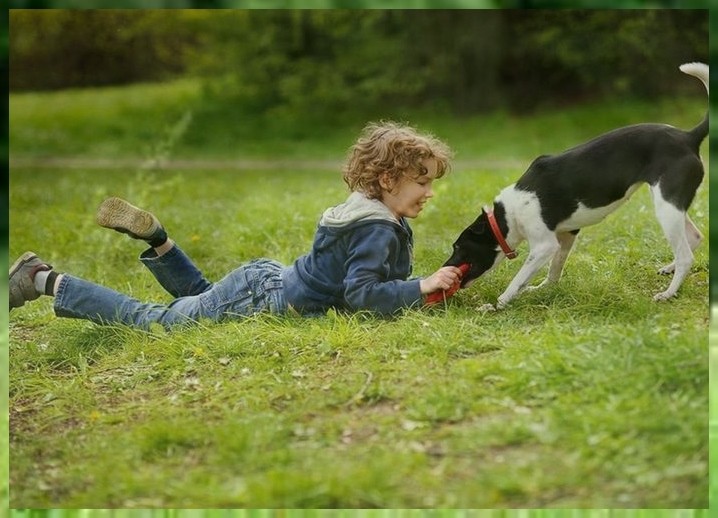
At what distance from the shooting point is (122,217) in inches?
187

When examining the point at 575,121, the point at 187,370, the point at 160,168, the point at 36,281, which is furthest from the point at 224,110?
the point at 187,370

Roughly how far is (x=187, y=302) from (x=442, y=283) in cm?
129

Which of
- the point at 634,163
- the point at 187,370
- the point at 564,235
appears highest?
the point at 634,163

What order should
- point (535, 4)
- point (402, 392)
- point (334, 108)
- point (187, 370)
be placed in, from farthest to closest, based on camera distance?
point (334, 108), point (535, 4), point (187, 370), point (402, 392)

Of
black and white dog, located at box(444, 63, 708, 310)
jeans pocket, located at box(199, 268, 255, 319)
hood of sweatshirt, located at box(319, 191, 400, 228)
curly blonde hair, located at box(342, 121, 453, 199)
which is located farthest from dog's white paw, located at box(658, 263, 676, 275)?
jeans pocket, located at box(199, 268, 255, 319)

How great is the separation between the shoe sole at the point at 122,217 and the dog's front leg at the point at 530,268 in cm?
179

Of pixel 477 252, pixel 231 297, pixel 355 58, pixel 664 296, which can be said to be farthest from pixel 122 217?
pixel 355 58

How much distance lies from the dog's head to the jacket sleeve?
36 cm

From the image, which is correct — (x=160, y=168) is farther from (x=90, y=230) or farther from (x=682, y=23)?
(x=682, y=23)

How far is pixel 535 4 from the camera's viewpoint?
4605mm

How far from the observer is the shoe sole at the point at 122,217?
4.75 metres

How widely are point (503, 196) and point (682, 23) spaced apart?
4.26 feet

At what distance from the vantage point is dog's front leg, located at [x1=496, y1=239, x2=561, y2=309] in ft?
15.0

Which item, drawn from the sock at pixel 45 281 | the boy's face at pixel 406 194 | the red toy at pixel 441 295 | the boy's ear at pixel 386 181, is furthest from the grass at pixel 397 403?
the boy's ear at pixel 386 181
